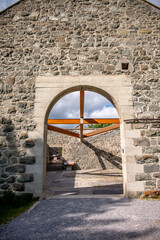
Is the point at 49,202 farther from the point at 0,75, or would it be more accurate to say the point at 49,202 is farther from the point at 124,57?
the point at 124,57

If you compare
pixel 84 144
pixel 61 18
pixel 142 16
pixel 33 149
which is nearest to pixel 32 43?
pixel 61 18

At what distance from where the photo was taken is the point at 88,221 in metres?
2.01

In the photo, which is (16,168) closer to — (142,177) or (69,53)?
(142,177)

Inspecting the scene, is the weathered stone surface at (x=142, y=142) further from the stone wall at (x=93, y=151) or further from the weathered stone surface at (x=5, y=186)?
the stone wall at (x=93, y=151)

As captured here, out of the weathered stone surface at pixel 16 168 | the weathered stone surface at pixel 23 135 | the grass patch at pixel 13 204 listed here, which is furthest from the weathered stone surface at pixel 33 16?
the grass patch at pixel 13 204

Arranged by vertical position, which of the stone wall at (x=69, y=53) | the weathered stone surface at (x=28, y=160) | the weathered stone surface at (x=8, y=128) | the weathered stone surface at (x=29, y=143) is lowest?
the weathered stone surface at (x=28, y=160)

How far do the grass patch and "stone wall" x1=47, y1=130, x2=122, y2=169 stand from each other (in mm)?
7348

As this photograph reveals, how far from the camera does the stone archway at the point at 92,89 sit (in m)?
3.03

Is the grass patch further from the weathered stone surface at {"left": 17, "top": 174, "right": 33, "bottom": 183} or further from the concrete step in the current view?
the concrete step

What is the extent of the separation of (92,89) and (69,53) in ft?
3.35

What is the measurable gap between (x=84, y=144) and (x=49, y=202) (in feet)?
24.9

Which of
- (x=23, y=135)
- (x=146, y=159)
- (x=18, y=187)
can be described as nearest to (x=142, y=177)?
(x=146, y=159)

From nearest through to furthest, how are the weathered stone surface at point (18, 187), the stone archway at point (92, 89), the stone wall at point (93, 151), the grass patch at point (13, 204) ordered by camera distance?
1. the grass patch at point (13, 204)
2. the weathered stone surface at point (18, 187)
3. the stone archway at point (92, 89)
4. the stone wall at point (93, 151)

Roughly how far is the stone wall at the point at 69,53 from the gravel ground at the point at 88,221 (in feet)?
3.07
